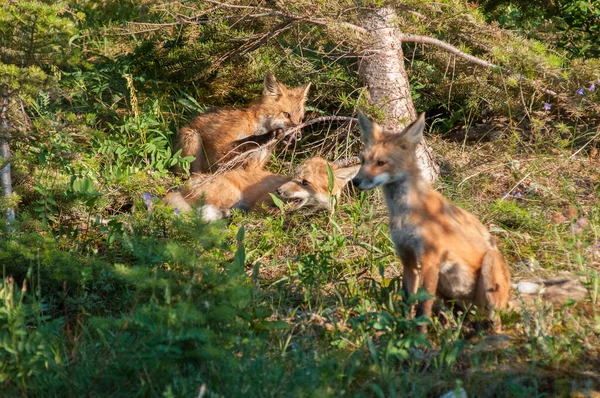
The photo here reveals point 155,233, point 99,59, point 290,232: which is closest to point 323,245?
point 290,232

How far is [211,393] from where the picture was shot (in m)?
3.88

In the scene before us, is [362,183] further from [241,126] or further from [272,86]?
[272,86]

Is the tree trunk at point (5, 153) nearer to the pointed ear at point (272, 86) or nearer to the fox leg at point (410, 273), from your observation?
the fox leg at point (410, 273)

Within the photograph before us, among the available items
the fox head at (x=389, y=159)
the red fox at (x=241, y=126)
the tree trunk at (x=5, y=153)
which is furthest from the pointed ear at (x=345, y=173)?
the tree trunk at (x=5, y=153)

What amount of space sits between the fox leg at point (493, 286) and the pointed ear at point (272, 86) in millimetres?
5119

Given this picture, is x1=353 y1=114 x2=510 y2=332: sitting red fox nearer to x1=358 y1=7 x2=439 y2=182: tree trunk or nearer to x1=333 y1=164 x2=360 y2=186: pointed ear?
x1=333 y1=164 x2=360 y2=186: pointed ear

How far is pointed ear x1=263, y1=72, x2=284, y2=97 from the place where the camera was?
31.5 feet

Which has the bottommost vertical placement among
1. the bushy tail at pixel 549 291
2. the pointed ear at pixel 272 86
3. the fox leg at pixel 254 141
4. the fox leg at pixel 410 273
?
the fox leg at pixel 254 141

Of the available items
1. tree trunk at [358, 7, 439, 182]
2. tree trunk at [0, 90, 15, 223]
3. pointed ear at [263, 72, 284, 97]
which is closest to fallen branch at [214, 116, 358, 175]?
tree trunk at [358, 7, 439, 182]

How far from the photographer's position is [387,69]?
8234 millimetres

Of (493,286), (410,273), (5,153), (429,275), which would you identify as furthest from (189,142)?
(493,286)

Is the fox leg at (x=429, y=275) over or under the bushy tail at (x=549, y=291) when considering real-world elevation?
over

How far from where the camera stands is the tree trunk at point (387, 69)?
8148 millimetres

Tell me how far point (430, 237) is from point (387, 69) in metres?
3.60
